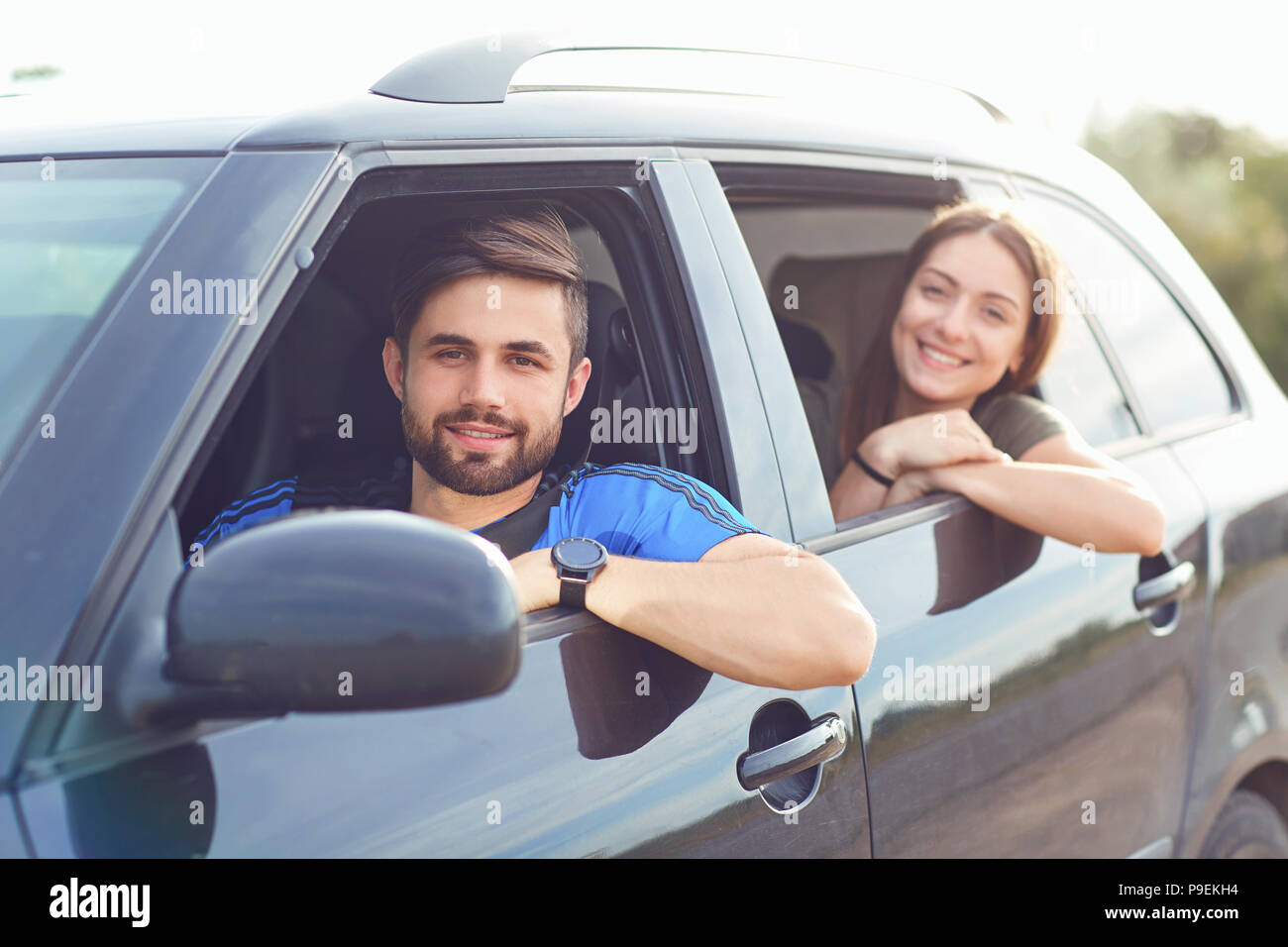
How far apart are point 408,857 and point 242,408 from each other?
160cm

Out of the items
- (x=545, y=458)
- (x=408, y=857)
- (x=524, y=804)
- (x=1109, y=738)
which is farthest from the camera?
(x=1109, y=738)

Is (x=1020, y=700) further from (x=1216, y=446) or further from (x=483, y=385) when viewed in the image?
(x=1216, y=446)

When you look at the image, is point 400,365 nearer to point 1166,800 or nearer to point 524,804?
point 524,804

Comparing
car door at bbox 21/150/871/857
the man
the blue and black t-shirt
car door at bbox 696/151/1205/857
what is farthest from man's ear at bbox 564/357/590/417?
car door at bbox 696/151/1205/857

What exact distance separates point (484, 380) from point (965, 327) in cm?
143

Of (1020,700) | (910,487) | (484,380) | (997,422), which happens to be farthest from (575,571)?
(997,422)

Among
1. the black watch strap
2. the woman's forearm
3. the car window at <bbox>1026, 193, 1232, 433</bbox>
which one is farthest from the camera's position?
the car window at <bbox>1026, 193, 1232, 433</bbox>

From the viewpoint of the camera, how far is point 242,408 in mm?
2627

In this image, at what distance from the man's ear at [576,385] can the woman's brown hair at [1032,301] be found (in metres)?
1.09

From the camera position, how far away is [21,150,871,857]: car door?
1.16 metres

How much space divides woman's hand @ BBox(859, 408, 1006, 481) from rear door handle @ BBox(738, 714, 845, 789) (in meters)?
0.82

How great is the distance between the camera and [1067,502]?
2.26 m

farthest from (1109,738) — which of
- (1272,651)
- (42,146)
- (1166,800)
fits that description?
(42,146)

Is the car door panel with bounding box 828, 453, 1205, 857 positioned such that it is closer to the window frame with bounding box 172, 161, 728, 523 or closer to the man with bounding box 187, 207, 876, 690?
the man with bounding box 187, 207, 876, 690
